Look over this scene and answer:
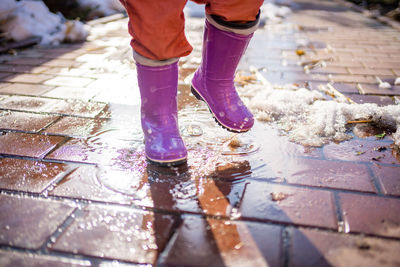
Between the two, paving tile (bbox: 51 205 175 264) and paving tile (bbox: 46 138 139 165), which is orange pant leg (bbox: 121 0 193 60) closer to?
paving tile (bbox: 46 138 139 165)

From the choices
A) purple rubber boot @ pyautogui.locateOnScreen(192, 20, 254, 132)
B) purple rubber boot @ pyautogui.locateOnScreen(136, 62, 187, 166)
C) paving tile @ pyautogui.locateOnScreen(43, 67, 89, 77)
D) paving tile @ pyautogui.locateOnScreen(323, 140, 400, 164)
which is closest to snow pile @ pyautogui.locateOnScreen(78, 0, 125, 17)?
paving tile @ pyautogui.locateOnScreen(43, 67, 89, 77)

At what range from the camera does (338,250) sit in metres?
0.95

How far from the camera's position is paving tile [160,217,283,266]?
91cm

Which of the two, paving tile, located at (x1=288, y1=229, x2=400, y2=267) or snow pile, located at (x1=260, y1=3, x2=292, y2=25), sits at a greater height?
paving tile, located at (x1=288, y1=229, x2=400, y2=267)

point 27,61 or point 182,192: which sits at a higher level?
point 182,192

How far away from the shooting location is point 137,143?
157 centimetres

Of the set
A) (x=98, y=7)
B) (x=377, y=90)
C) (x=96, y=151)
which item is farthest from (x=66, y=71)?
(x=98, y=7)

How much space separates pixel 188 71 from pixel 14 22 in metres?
2.31

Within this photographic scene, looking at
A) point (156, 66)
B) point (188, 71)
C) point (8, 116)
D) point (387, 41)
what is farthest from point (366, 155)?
point (387, 41)

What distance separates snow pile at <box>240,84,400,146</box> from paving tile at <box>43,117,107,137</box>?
2.92 ft

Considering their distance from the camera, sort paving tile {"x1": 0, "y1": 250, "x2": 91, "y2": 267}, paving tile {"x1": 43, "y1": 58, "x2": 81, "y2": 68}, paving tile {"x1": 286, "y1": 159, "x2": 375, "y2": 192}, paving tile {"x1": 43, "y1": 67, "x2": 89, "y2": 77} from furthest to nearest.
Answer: paving tile {"x1": 43, "y1": 58, "x2": 81, "y2": 68} → paving tile {"x1": 43, "y1": 67, "x2": 89, "y2": 77} → paving tile {"x1": 286, "y1": 159, "x2": 375, "y2": 192} → paving tile {"x1": 0, "y1": 250, "x2": 91, "y2": 267}

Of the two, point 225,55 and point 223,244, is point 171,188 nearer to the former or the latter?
point 223,244

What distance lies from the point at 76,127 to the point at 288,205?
1.15 metres

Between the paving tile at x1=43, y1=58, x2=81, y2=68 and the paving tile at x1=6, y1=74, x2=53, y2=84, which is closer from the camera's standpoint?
the paving tile at x1=6, y1=74, x2=53, y2=84
